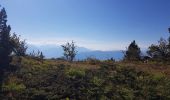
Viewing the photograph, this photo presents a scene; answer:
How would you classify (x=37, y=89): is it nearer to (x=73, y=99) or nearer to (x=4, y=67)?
(x=73, y=99)

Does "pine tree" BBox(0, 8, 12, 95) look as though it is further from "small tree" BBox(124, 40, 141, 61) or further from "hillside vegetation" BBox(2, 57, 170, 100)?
"small tree" BBox(124, 40, 141, 61)

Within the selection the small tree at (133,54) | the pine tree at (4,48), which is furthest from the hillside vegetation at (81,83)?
the small tree at (133,54)

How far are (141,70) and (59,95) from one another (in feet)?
30.4

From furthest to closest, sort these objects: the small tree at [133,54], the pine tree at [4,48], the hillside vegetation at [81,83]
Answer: the small tree at [133,54]
the pine tree at [4,48]
the hillside vegetation at [81,83]

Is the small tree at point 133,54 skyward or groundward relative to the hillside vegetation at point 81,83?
skyward

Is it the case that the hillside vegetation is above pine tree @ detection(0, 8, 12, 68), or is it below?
below

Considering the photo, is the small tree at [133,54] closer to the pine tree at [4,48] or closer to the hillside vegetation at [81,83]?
the hillside vegetation at [81,83]

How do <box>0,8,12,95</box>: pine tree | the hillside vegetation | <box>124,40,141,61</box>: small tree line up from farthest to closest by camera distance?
<box>124,40,141,61</box>: small tree
<box>0,8,12,95</box>: pine tree
the hillside vegetation

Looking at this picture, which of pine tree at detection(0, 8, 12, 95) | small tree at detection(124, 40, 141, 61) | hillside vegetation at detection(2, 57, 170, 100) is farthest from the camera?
small tree at detection(124, 40, 141, 61)

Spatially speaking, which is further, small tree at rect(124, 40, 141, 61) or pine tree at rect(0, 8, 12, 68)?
small tree at rect(124, 40, 141, 61)

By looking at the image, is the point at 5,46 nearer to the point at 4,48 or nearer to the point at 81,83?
the point at 4,48

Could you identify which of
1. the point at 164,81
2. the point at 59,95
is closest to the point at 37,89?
the point at 59,95

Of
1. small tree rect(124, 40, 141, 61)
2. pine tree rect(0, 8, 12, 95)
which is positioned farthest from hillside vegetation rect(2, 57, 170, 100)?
small tree rect(124, 40, 141, 61)

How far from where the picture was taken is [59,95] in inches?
730
